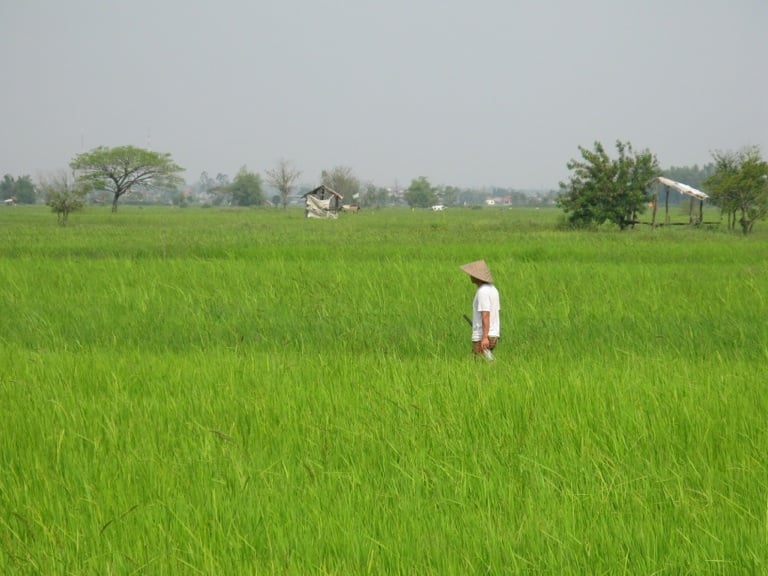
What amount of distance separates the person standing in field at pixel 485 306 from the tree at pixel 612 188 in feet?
100

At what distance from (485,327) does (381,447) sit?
8.57ft

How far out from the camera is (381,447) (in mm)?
4828

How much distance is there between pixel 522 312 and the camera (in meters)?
11.3

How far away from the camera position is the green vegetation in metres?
3.45

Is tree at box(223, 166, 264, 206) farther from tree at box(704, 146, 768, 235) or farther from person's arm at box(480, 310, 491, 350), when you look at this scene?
person's arm at box(480, 310, 491, 350)

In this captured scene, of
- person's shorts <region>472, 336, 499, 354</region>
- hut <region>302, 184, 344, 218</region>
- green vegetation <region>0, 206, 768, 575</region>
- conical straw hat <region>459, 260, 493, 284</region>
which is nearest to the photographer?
green vegetation <region>0, 206, 768, 575</region>

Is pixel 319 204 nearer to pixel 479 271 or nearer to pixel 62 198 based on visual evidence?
pixel 62 198

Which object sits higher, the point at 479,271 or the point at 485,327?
the point at 479,271

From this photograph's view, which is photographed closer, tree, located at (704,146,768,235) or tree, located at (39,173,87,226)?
tree, located at (704,146,768,235)

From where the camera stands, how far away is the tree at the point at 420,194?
15588 cm

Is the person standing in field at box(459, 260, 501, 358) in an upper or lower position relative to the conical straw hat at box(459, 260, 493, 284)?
lower

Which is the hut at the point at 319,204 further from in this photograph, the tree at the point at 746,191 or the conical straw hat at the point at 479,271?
the conical straw hat at the point at 479,271

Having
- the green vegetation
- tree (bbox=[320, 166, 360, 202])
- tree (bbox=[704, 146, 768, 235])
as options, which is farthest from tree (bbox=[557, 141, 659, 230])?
tree (bbox=[320, 166, 360, 202])

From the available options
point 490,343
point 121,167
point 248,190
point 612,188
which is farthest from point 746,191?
point 248,190
